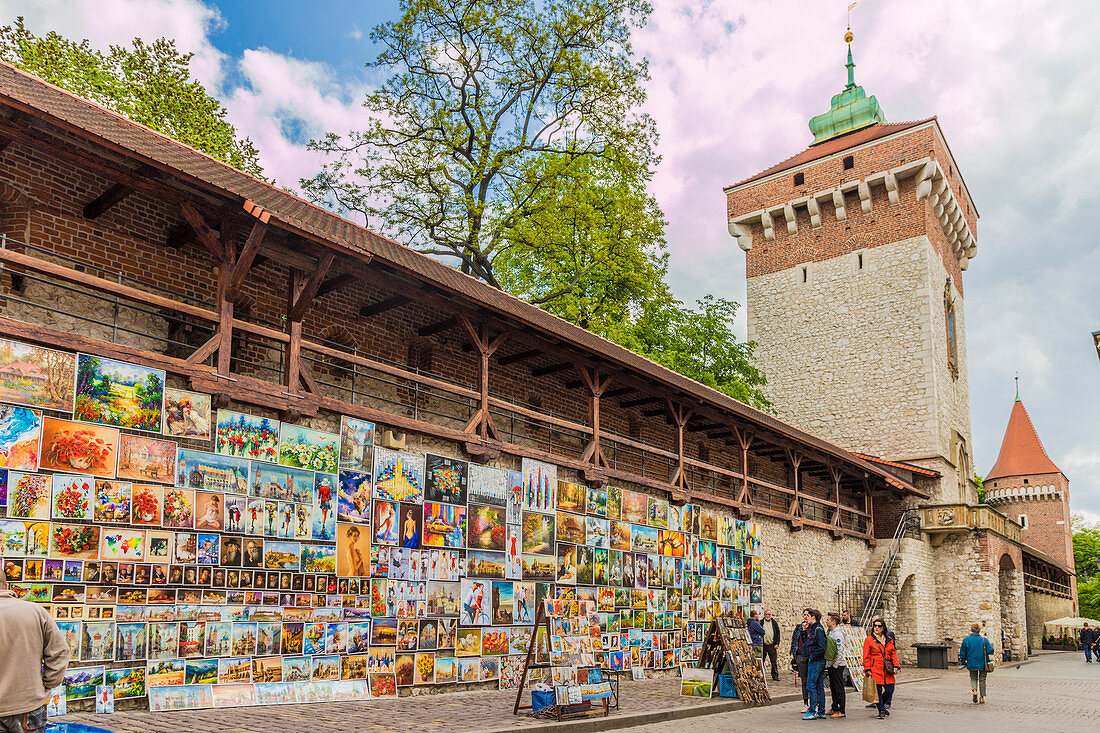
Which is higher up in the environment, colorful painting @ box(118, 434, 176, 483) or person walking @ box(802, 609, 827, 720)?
colorful painting @ box(118, 434, 176, 483)

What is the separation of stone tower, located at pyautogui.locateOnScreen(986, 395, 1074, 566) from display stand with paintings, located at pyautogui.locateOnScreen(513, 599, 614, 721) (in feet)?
147

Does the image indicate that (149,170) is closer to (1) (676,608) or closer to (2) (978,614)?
(1) (676,608)

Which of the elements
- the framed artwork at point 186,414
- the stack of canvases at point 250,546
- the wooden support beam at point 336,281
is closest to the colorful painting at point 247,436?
the stack of canvases at point 250,546

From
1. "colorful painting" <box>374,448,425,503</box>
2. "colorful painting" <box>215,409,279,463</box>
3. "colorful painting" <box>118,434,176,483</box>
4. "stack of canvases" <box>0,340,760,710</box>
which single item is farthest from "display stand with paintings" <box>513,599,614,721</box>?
"colorful painting" <box>118,434,176,483</box>

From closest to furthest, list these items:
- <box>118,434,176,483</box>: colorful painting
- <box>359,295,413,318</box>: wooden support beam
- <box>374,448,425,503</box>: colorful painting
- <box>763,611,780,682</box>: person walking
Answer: <box>118,434,176,483</box>: colorful painting, <box>374,448,425,503</box>: colorful painting, <box>359,295,413,318</box>: wooden support beam, <box>763,611,780,682</box>: person walking

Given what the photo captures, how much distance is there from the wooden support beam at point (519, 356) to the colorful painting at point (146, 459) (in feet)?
21.6

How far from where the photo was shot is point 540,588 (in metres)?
12.3

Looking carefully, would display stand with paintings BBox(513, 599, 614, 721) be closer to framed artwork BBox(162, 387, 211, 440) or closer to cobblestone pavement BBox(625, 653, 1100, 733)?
cobblestone pavement BBox(625, 653, 1100, 733)

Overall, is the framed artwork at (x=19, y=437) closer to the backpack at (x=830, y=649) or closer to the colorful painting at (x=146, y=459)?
the colorful painting at (x=146, y=459)

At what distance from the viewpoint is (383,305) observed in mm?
11844

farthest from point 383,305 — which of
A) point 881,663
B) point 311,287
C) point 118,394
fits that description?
point 881,663

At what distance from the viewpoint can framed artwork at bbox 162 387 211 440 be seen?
8.35 metres

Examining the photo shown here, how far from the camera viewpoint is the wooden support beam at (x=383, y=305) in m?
11.6

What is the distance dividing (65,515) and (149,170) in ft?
10.7
